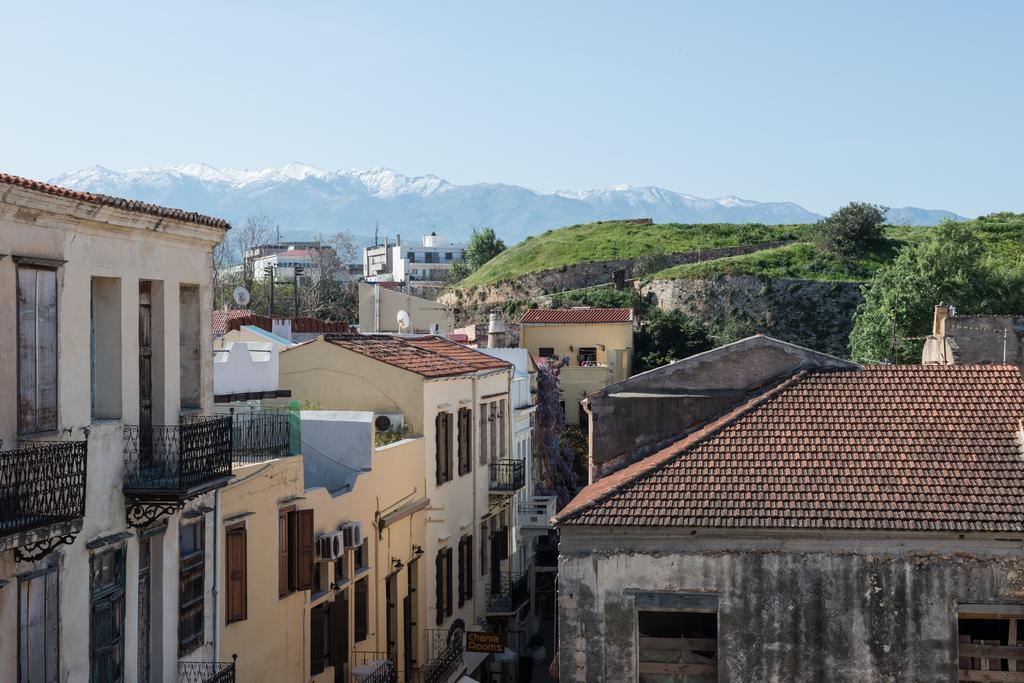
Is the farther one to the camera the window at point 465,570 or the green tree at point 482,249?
the green tree at point 482,249

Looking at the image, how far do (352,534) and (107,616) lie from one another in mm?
7538

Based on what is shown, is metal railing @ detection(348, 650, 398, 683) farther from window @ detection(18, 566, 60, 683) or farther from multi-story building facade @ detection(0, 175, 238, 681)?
window @ detection(18, 566, 60, 683)

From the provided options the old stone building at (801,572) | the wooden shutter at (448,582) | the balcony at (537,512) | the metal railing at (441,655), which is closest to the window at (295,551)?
the old stone building at (801,572)

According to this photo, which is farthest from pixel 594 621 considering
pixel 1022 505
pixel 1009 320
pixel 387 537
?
pixel 1009 320

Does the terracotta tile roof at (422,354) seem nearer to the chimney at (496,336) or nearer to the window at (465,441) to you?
Result: the window at (465,441)

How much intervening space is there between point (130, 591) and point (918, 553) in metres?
9.36

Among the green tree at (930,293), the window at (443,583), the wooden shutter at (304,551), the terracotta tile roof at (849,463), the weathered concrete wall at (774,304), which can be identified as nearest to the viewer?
the terracotta tile roof at (849,463)

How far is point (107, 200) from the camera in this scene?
13.9 metres

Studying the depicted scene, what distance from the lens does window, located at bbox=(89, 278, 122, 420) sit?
14711 millimetres

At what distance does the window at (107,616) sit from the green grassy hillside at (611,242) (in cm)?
8067

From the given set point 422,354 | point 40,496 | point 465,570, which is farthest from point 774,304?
point 40,496

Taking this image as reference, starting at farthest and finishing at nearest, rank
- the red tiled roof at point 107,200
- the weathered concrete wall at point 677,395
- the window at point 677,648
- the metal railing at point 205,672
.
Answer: the weathered concrete wall at point 677,395 < the window at point 677,648 < the metal railing at point 205,672 < the red tiled roof at point 107,200

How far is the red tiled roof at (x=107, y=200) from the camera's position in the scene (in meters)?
12.2

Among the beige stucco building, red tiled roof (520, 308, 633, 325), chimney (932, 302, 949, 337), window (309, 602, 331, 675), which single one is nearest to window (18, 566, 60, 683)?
window (309, 602, 331, 675)
